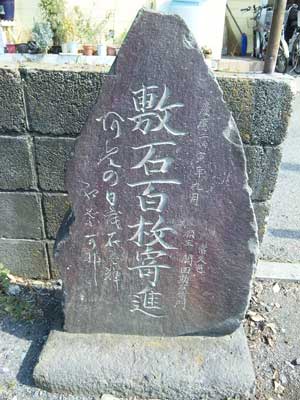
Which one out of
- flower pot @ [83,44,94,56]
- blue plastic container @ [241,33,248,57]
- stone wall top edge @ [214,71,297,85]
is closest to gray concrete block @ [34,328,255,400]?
stone wall top edge @ [214,71,297,85]

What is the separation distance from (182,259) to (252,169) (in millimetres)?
840

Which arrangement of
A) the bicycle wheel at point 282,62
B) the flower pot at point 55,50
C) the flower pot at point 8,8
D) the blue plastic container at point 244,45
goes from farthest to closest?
the blue plastic container at point 244,45
the bicycle wheel at point 282,62
the flower pot at point 8,8
the flower pot at point 55,50

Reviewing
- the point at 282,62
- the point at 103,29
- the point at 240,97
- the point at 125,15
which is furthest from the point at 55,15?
the point at 282,62

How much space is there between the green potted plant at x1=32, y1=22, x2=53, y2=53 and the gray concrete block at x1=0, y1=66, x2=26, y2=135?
400 centimetres

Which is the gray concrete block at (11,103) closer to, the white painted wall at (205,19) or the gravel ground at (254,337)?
the gravel ground at (254,337)

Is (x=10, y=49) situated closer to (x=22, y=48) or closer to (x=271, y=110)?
(x=22, y=48)

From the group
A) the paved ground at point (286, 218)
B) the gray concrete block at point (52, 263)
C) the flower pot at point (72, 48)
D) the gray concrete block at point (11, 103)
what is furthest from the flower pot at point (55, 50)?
the gray concrete block at point (52, 263)

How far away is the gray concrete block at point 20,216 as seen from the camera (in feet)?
9.02

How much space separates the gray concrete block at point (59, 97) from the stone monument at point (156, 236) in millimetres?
599

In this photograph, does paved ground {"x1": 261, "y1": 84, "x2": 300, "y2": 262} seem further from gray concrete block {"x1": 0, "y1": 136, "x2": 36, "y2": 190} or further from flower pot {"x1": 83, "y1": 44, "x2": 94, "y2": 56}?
flower pot {"x1": 83, "y1": 44, "x2": 94, "y2": 56}

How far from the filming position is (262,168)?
2.61m

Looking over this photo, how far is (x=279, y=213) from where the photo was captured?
13.3ft

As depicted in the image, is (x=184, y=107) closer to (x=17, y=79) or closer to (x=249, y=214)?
(x=249, y=214)

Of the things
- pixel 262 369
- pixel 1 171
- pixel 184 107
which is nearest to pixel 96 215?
pixel 184 107
